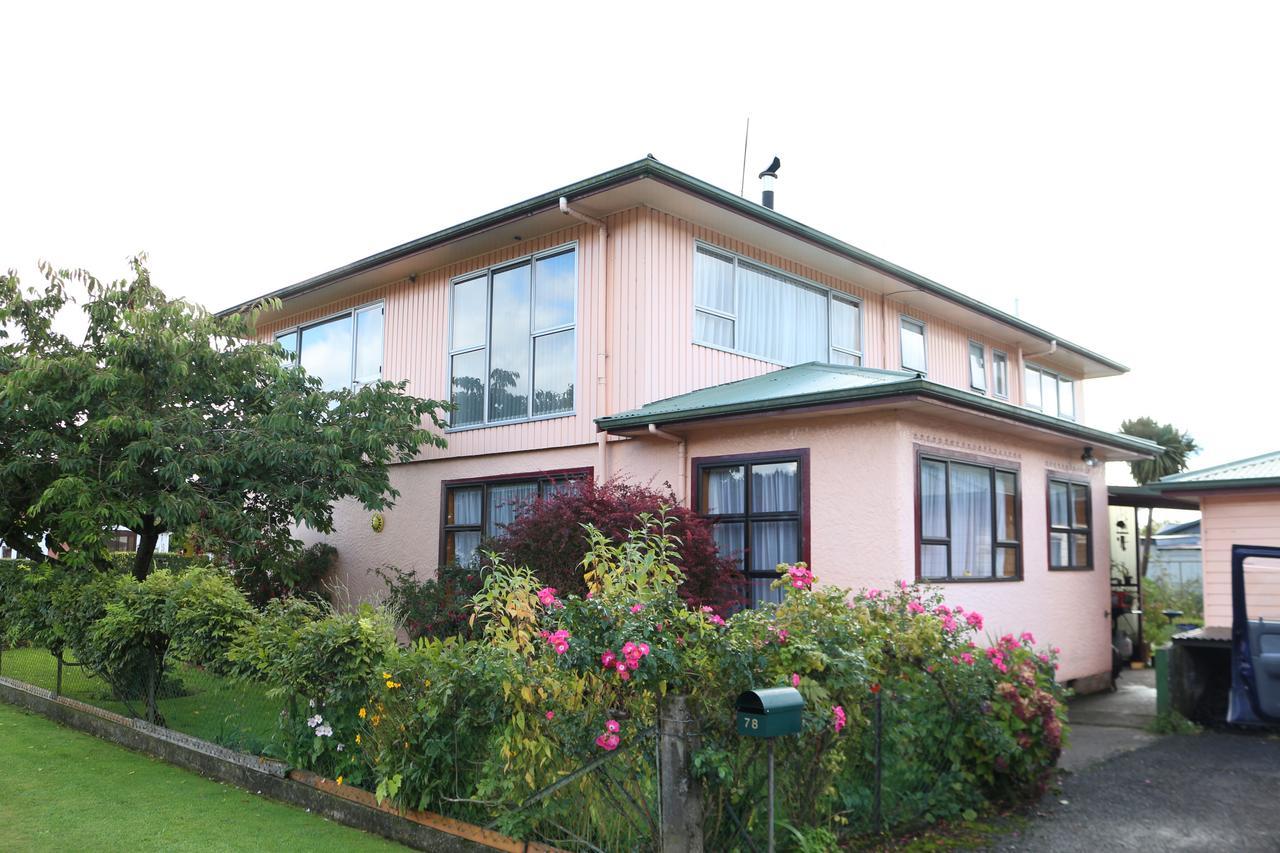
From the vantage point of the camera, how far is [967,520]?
11.1m

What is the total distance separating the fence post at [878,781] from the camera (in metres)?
6.24

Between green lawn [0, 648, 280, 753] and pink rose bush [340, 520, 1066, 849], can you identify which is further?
green lawn [0, 648, 280, 753]

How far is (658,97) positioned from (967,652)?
9820mm

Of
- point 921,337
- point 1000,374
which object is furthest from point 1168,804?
point 1000,374

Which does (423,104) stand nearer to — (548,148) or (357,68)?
(357,68)

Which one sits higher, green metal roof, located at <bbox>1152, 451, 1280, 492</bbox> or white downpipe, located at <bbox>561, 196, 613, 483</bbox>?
white downpipe, located at <bbox>561, 196, 613, 483</bbox>

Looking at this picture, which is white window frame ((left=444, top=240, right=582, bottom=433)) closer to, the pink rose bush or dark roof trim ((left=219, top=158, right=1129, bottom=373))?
dark roof trim ((left=219, top=158, right=1129, bottom=373))

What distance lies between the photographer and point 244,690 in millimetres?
8094

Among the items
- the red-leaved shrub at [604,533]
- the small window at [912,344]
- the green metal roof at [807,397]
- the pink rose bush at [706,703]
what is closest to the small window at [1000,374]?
the small window at [912,344]

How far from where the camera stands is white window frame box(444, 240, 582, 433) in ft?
41.6

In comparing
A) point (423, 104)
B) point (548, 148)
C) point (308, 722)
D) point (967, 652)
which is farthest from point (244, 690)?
point (548, 148)

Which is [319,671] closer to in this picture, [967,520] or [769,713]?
[769,713]

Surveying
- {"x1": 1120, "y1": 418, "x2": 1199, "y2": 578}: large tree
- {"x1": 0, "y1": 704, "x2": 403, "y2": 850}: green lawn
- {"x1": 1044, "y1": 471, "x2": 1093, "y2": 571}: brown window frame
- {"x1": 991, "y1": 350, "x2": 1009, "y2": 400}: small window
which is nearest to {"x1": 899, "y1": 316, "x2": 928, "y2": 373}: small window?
{"x1": 991, "y1": 350, "x2": 1009, "y2": 400}: small window

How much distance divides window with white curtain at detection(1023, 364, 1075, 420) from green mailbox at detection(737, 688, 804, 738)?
1531cm
